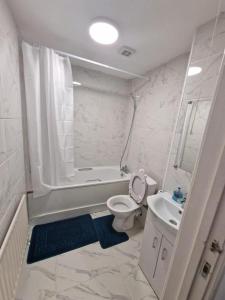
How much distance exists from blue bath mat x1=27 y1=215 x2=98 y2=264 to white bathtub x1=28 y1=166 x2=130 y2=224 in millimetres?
115

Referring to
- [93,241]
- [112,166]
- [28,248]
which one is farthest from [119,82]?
[28,248]

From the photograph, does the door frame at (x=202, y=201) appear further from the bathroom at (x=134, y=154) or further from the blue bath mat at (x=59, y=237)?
the blue bath mat at (x=59, y=237)

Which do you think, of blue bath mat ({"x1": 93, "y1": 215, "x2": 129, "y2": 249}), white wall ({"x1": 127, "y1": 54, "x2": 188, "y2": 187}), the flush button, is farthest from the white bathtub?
the flush button

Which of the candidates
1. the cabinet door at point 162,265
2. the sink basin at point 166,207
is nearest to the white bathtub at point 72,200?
the sink basin at point 166,207

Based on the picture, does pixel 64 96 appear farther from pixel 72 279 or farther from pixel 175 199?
pixel 72 279

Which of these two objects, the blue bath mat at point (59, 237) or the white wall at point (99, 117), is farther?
the white wall at point (99, 117)

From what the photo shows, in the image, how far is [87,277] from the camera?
4.43 ft

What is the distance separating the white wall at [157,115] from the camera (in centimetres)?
175

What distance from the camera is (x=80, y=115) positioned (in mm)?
2484

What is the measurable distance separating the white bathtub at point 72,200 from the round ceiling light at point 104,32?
1.76m

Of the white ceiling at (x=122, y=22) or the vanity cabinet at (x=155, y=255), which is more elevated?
the white ceiling at (x=122, y=22)

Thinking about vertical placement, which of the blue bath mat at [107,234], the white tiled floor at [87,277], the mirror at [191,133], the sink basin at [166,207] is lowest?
the white tiled floor at [87,277]

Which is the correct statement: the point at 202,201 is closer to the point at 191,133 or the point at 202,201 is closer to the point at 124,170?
the point at 191,133

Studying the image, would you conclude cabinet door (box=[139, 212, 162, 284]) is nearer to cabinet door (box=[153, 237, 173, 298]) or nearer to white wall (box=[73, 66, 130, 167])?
cabinet door (box=[153, 237, 173, 298])
